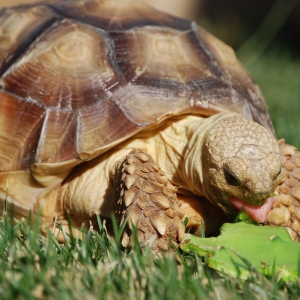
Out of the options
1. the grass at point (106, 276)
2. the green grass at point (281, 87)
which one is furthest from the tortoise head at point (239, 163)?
the green grass at point (281, 87)

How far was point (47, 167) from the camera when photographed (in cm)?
299

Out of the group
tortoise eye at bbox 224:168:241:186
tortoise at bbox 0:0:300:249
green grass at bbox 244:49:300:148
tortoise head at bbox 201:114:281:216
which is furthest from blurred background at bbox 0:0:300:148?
tortoise eye at bbox 224:168:241:186

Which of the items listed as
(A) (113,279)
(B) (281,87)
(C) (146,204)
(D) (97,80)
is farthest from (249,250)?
(B) (281,87)

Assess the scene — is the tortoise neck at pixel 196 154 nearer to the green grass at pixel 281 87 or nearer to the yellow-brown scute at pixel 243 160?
the yellow-brown scute at pixel 243 160

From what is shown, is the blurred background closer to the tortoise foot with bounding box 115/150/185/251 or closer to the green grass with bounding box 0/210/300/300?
the tortoise foot with bounding box 115/150/185/251

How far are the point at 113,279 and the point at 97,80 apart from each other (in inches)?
54.1

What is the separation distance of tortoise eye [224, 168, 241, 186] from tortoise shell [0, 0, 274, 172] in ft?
1.65

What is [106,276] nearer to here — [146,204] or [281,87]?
[146,204]

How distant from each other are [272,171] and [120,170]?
79 centimetres

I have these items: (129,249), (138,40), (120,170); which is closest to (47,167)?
(120,170)

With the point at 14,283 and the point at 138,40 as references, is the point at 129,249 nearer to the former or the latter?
the point at 14,283

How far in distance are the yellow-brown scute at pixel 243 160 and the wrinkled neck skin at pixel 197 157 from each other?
0.10 meters

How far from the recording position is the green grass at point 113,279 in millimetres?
1938

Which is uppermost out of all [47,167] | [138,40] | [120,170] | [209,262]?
[138,40]
